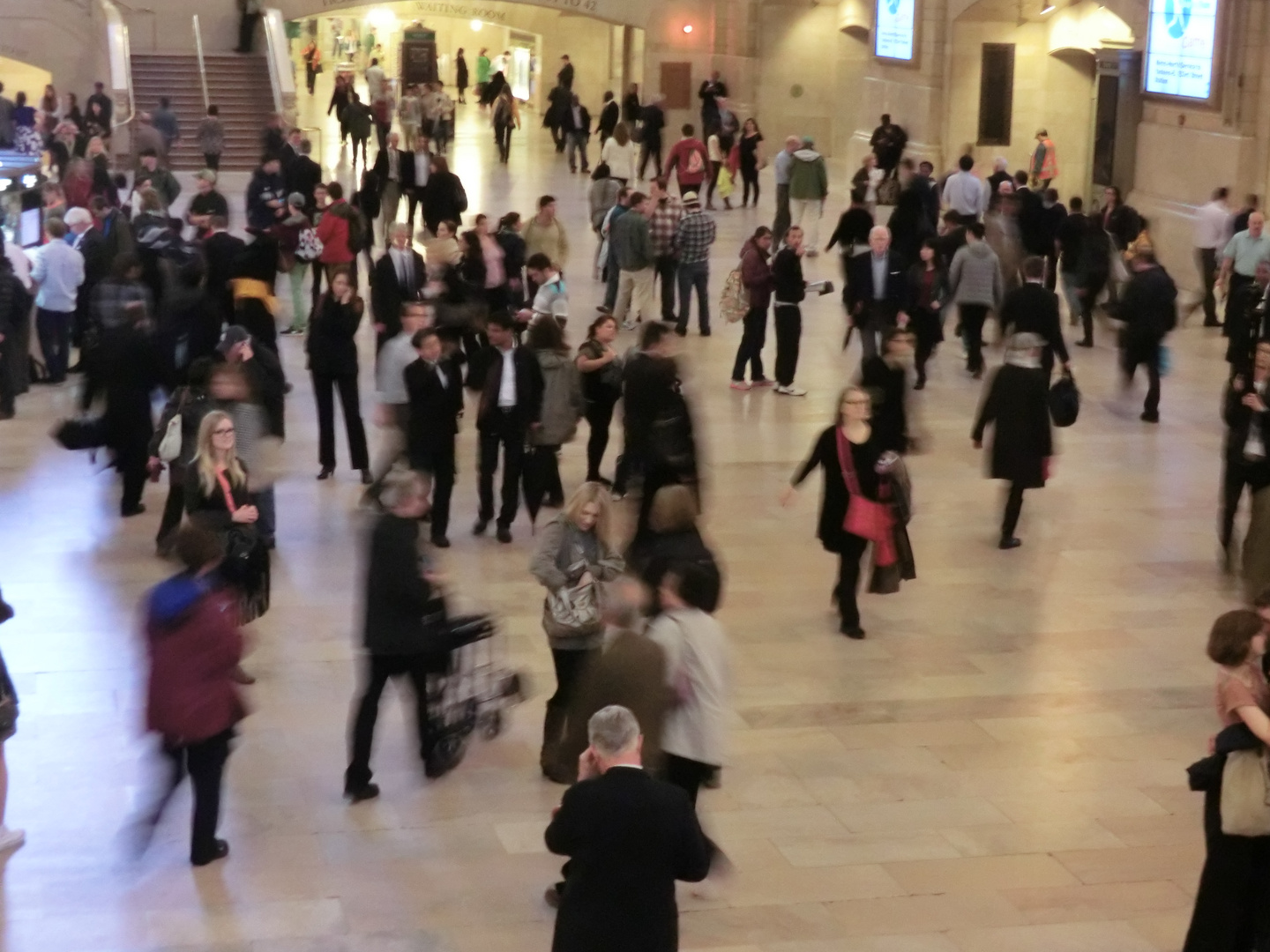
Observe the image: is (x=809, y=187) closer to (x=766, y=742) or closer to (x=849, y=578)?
(x=849, y=578)

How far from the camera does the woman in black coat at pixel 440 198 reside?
20141 mm

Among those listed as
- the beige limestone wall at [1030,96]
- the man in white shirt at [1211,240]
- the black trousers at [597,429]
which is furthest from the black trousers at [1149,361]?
the beige limestone wall at [1030,96]

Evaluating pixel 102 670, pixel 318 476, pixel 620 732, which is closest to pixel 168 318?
pixel 318 476

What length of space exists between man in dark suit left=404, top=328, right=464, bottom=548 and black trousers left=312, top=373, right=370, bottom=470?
4.10 ft

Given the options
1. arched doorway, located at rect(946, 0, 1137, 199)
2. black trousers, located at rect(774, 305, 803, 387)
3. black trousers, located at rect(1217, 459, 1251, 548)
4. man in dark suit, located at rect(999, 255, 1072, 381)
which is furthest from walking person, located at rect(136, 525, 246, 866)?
arched doorway, located at rect(946, 0, 1137, 199)

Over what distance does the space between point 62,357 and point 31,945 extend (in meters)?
10.3

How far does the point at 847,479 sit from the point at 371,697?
3285 mm

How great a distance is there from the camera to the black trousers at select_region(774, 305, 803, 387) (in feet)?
50.8

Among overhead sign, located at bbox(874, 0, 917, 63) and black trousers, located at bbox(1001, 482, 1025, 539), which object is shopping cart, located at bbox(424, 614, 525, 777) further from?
overhead sign, located at bbox(874, 0, 917, 63)

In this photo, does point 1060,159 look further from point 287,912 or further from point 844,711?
point 287,912

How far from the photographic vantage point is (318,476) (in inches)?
518

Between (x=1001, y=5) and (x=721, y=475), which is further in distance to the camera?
(x=1001, y=5)

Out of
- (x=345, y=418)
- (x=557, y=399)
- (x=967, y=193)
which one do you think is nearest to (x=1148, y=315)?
(x=557, y=399)

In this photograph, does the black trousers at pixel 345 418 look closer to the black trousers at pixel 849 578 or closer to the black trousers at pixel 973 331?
the black trousers at pixel 849 578
